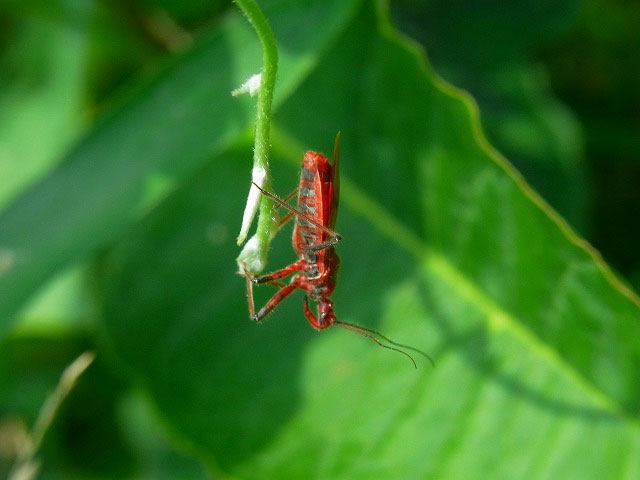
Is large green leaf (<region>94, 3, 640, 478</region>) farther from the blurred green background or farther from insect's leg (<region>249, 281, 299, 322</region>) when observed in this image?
insect's leg (<region>249, 281, 299, 322</region>)

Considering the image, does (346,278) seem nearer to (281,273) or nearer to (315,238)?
(281,273)

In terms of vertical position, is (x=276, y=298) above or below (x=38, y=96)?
below

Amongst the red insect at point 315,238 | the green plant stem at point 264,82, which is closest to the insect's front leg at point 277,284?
the red insect at point 315,238

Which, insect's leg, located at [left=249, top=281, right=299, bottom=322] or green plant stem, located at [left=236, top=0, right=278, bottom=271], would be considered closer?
green plant stem, located at [left=236, top=0, right=278, bottom=271]

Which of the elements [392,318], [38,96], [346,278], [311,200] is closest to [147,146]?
[311,200]

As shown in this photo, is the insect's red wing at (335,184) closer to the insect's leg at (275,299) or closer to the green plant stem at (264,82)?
the insect's leg at (275,299)

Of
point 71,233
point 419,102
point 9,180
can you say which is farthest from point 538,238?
point 9,180

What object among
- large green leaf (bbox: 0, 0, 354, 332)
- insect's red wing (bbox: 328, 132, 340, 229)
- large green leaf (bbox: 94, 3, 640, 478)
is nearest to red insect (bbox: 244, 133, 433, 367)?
insect's red wing (bbox: 328, 132, 340, 229)
